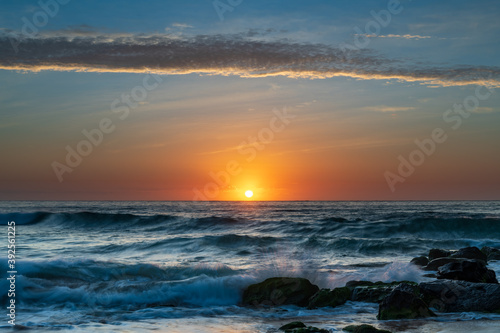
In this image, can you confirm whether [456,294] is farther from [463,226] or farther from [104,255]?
[463,226]

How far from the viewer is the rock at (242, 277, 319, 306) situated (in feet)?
38.2

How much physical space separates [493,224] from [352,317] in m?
32.4

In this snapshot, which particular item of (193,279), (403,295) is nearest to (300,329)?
(403,295)

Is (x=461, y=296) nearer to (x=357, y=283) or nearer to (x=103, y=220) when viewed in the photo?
(x=357, y=283)

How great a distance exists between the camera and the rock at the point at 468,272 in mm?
→ 12180

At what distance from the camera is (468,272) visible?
1225 centimetres

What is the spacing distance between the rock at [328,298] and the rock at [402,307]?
1645 millimetres

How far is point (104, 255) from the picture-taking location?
66.1 ft

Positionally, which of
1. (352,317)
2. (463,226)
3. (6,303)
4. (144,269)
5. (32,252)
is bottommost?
(352,317)

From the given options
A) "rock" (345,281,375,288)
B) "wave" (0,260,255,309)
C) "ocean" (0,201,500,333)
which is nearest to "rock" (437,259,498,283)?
"rock" (345,281,375,288)

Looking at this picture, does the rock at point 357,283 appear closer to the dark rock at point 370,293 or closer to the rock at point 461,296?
the dark rock at point 370,293

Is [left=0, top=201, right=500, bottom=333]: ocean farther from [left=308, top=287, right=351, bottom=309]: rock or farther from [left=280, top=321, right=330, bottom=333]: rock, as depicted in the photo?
[left=280, top=321, right=330, bottom=333]: rock

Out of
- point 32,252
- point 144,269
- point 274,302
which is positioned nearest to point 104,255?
point 32,252

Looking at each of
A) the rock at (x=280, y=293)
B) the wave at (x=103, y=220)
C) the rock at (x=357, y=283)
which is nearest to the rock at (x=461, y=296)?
the rock at (x=357, y=283)
